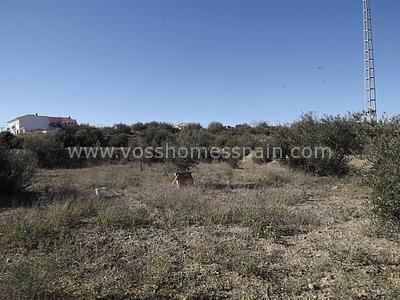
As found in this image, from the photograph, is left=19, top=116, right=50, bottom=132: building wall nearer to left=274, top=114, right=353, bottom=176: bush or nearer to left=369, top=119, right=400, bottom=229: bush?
left=274, top=114, right=353, bottom=176: bush

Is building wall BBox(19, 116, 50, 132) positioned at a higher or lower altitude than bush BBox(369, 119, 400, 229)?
higher

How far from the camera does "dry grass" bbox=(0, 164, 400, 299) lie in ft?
13.0

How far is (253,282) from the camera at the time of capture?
165 inches

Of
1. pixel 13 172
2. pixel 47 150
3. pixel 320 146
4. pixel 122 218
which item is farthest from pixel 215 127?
pixel 122 218

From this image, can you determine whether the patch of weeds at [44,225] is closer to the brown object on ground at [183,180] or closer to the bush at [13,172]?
the bush at [13,172]

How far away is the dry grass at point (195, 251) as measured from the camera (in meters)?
3.95

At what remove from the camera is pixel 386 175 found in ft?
16.5

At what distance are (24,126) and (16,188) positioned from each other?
58.0m

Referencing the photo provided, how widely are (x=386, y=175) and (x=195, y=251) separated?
2.86m

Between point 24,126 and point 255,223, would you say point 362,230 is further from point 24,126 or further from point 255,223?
point 24,126

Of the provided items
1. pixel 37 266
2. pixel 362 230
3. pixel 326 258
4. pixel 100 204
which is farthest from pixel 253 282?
pixel 100 204

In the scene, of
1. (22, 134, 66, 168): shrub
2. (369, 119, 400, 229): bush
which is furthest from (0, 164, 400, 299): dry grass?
(22, 134, 66, 168): shrub

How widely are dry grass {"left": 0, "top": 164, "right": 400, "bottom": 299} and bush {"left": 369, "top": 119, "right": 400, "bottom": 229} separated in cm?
55

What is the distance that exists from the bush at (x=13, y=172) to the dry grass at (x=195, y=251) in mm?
3373
